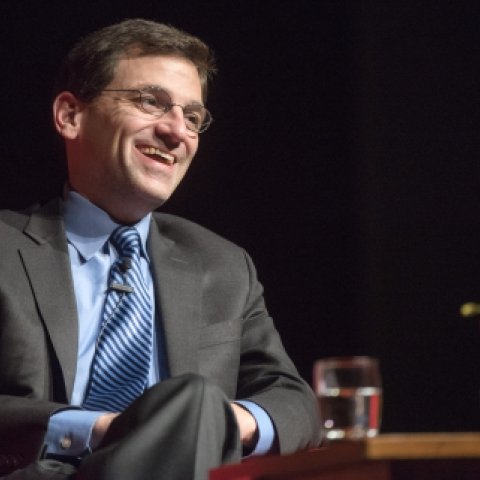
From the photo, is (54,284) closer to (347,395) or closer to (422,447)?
(347,395)

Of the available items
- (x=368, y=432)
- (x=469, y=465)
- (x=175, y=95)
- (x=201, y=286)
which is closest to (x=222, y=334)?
(x=201, y=286)

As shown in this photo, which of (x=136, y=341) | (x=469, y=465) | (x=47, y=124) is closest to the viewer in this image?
(x=469, y=465)

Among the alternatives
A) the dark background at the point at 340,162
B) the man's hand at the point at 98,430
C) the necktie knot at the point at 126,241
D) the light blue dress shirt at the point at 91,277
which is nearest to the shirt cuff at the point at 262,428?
the light blue dress shirt at the point at 91,277

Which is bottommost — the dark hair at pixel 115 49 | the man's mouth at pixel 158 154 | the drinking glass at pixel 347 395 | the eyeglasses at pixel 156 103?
the drinking glass at pixel 347 395

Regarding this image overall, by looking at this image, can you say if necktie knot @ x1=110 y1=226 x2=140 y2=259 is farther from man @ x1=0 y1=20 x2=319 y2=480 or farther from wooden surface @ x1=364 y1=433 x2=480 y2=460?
wooden surface @ x1=364 y1=433 x2=480 y2=460

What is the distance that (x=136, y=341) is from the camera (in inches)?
93.3

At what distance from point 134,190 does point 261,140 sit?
85 cm

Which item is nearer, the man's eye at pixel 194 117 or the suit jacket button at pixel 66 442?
the suit jacket button at pixel 66 442

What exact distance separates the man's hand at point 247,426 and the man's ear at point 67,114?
0.87 m

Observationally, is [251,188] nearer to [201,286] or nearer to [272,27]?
[272,27]

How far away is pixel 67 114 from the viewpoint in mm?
2719

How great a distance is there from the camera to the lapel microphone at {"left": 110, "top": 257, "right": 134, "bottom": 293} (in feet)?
7.88

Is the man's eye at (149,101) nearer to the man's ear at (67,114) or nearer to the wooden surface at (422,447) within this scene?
the man's ear at (67,114)

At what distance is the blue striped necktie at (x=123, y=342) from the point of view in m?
2.31
